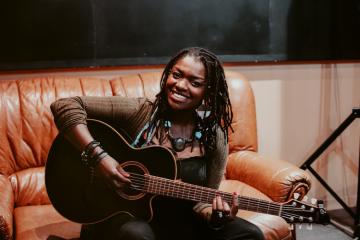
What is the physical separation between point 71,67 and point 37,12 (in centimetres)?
35

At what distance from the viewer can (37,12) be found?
94.3 inches

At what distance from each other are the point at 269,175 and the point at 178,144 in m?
0.67

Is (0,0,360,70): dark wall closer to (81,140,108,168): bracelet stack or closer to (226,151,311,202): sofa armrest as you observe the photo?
(226,151,311,202): sofa armrest

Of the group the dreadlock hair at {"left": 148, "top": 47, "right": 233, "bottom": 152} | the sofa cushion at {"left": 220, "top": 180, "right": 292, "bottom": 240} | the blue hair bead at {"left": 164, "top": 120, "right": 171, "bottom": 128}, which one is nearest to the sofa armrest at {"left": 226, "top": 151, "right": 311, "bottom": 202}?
the sofa cushion at {"left": 220, "top": 180, "right": 292, "bottom": 240}

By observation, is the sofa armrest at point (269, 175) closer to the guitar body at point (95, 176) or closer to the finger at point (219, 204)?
the finger at point (219, 204)

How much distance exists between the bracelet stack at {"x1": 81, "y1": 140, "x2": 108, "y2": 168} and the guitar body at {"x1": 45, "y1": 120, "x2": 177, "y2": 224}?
6 cm

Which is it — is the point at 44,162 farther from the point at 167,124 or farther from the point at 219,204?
the point at 219,204

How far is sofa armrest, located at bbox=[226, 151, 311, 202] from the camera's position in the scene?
2094 mm

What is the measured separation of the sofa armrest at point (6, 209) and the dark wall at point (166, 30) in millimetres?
739

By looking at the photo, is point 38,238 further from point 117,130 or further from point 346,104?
point 346,104

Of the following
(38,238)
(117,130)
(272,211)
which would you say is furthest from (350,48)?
(38,238)

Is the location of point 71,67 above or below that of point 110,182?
above

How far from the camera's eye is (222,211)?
1.58m

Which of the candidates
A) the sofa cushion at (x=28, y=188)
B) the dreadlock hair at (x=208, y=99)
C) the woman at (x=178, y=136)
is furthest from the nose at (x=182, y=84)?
the sofa cushion at (x=28, y=188)
